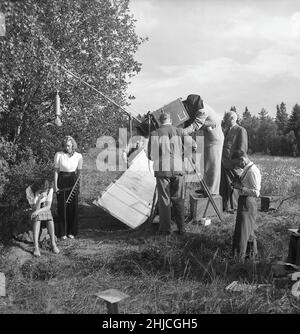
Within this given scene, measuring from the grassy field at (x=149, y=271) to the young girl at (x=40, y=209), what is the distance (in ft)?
0.69

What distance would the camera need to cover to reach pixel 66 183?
722cm

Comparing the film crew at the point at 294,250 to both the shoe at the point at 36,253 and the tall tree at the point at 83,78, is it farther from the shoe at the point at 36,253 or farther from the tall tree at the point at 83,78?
the tall tree at the point at 83,78

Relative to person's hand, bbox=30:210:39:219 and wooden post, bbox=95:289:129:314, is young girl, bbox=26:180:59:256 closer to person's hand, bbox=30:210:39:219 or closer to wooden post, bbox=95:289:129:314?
person's hand, bbox=30:210:39:219

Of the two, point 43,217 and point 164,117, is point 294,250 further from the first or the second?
point 43,217

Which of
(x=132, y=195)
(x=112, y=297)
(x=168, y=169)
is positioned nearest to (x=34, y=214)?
(x=132, y=195)

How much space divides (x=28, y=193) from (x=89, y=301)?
2.34 metres

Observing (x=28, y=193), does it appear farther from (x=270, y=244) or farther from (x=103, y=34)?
(x=103, y=34)

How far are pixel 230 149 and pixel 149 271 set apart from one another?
3124 millimetres

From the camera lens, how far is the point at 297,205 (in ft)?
29.2

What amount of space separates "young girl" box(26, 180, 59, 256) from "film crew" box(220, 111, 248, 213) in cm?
319

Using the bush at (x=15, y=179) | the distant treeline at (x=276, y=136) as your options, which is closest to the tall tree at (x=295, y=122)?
the distant treeline at (x=276, y=136)

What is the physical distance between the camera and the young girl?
21.4 ft

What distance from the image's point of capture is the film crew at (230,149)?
7.61 metres
